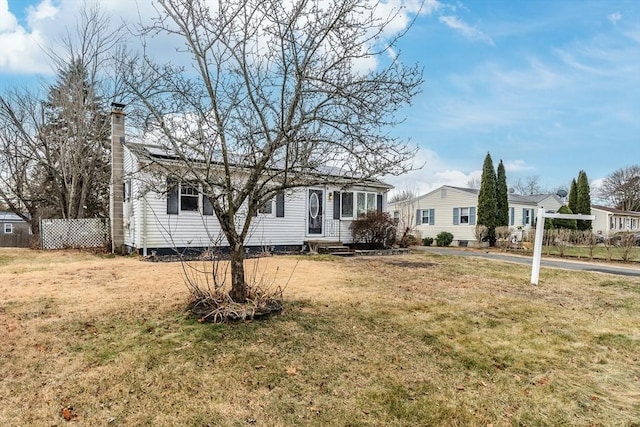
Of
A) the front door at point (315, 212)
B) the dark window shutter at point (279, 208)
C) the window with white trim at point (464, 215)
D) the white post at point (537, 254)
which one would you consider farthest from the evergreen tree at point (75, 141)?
the window with white trim at point (464, 215)

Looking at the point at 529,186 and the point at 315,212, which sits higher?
the point at 529,186

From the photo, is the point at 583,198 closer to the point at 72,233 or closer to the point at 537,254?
the point at 537,254

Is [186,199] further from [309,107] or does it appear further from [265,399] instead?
[265,399]

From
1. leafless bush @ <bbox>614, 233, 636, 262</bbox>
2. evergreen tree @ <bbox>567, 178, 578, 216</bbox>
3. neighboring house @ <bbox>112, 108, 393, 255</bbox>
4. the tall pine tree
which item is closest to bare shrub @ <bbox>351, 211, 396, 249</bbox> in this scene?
neighboring house @ <bbox>112, 108, 393, 255</bbox>

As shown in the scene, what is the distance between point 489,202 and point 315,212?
1247 cm

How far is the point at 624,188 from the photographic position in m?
44.8

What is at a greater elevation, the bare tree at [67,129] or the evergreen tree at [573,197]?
the bare tree at [67,129]

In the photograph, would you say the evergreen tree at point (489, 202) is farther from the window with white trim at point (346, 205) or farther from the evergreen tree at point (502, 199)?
the window with white trim at point (346, 205)

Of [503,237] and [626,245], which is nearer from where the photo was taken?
[626,245]

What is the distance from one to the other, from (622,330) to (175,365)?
5885 millimetres

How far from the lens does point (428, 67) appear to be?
183 inches

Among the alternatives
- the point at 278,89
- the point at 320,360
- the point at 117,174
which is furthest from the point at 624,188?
the point at 320,360

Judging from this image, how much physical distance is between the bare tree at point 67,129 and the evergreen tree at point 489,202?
20613mm

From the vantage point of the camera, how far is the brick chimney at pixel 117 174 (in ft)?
43.6
